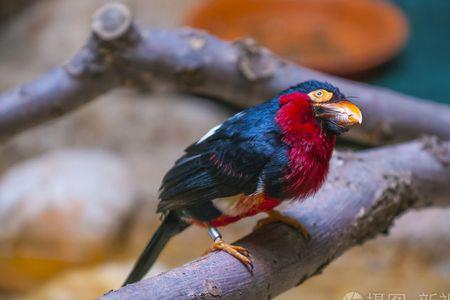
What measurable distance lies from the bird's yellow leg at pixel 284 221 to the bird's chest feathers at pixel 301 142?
19 cm

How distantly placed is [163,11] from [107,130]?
3.36 ft

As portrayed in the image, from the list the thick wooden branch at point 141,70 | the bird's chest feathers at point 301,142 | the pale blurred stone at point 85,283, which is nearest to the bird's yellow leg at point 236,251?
the bird's chest feathers at point 301,142

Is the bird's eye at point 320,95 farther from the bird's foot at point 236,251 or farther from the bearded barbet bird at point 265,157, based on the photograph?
the bird's foot at point 236,251

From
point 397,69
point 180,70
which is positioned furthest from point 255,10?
point 180,70

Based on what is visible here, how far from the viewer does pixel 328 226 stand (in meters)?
1.70

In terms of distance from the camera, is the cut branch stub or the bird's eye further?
the cut branch stub

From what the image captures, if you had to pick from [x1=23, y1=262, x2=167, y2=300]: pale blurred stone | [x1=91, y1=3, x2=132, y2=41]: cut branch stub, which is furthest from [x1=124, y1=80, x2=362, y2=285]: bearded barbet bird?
[x1=23, y1=262, x2=167, y2=300]: pale blurred stone

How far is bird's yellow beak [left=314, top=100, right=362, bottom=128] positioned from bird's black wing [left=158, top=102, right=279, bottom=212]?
10cm

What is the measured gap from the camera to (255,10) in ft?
15.0

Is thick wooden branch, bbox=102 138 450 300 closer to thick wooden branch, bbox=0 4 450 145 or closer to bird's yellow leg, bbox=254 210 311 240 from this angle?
bird's yellow leg, bbox=254 210 311 240

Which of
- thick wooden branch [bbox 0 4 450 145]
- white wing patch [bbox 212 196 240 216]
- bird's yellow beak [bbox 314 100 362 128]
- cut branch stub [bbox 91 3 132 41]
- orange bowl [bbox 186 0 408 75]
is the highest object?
orange bowl [bbox 186 0 408 75]

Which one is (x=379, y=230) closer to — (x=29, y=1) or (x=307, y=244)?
(x=307, y=244)

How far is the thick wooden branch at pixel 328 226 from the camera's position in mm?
1343

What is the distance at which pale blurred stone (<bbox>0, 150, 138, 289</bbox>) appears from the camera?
10.1 ft
